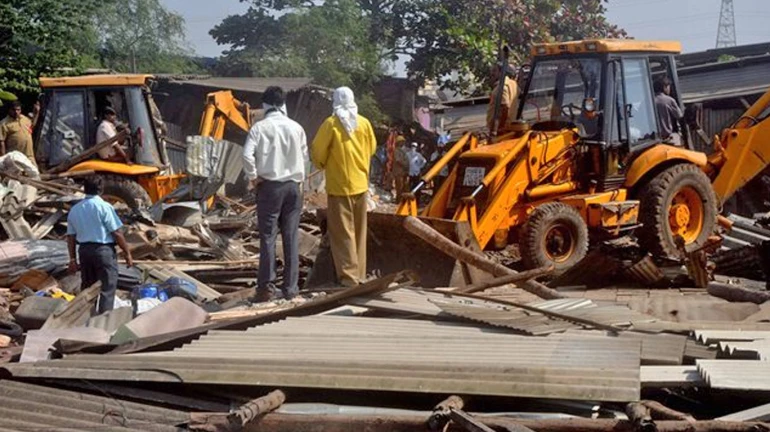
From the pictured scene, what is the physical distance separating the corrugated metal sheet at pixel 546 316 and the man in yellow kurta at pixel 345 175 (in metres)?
2.62

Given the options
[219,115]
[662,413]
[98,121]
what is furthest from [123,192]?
[662,413]

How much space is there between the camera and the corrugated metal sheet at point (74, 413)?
4926 millimetres

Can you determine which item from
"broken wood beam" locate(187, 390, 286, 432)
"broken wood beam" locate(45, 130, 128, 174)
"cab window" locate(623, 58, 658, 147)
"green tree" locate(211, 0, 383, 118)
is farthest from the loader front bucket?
"green tree" locate(211, 0, 383, 118)

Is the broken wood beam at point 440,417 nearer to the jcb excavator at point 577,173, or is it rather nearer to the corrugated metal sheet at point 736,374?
the corrugated metal sheet at point 736,374

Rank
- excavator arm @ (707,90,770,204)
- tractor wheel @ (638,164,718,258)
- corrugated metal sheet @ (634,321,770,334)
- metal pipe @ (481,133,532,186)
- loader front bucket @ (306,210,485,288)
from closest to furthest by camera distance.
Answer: corrugated metal sheet @ (634,321,770,334) → loader front bucket @ (306,210,485,288) → metal pipe @ (481,133,532,186) → tractor wheel @ (638,164,718,258) → excavator arm @ (707,90,770,204)

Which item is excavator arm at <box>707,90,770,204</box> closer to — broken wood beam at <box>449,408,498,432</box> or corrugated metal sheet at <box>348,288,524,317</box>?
corrugated metal sheet at <box>348,288,524,317</box>

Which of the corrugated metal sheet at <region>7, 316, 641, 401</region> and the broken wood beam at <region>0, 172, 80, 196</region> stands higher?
the broken wood beam at <region>0, 172, 80, 196</region>

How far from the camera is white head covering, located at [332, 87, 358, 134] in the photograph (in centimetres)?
920

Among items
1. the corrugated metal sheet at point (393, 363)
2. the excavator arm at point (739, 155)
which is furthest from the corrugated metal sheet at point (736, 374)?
the excavator arm at point (739, 155)

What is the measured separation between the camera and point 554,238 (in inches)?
421

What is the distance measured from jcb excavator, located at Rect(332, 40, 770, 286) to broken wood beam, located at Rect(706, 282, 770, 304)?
217 cm

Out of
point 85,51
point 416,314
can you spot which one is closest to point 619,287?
point 416,314

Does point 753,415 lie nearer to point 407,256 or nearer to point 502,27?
point 407,256

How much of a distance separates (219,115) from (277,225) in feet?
25.2
